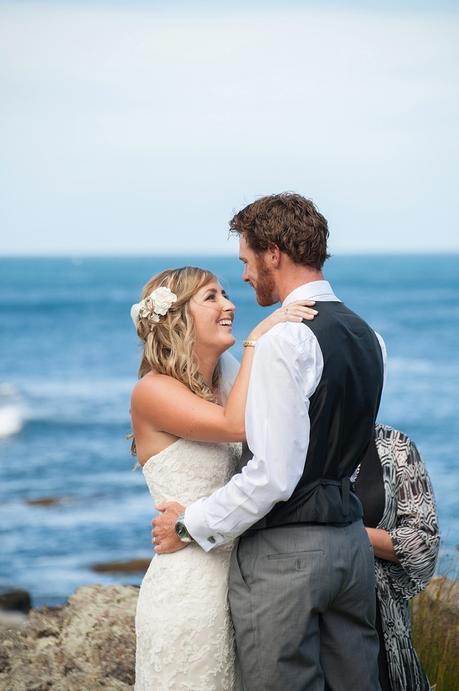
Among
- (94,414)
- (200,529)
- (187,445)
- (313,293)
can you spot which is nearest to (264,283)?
(313,293)

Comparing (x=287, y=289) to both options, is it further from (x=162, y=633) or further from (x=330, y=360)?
(x=162, y=633)

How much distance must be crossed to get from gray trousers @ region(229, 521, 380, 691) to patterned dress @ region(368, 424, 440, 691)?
0.28 m

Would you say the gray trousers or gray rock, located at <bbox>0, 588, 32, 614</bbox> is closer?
the gray trousers

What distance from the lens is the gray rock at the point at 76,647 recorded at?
186 inches

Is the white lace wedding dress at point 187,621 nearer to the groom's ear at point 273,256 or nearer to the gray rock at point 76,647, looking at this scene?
the groom's ear at point 273,256

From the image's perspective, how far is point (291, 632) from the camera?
3064 millimetres

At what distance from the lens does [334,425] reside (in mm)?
3094

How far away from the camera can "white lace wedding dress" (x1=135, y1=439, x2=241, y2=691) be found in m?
3.33

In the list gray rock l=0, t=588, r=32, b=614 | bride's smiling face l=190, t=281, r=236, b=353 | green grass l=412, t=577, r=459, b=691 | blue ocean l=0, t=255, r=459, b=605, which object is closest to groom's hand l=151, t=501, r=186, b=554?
bride's smiling face l=190, t=281, r=236, b=353

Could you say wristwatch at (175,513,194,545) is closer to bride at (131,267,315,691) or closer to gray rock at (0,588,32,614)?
bride at (131,267,315,691)

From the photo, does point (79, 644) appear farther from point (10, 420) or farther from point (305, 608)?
point (10, 420)

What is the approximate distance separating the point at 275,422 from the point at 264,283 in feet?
1.76

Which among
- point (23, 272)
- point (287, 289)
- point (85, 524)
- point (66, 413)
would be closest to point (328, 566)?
point (287, 289)

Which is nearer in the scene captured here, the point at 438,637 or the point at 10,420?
the point at 438,637
